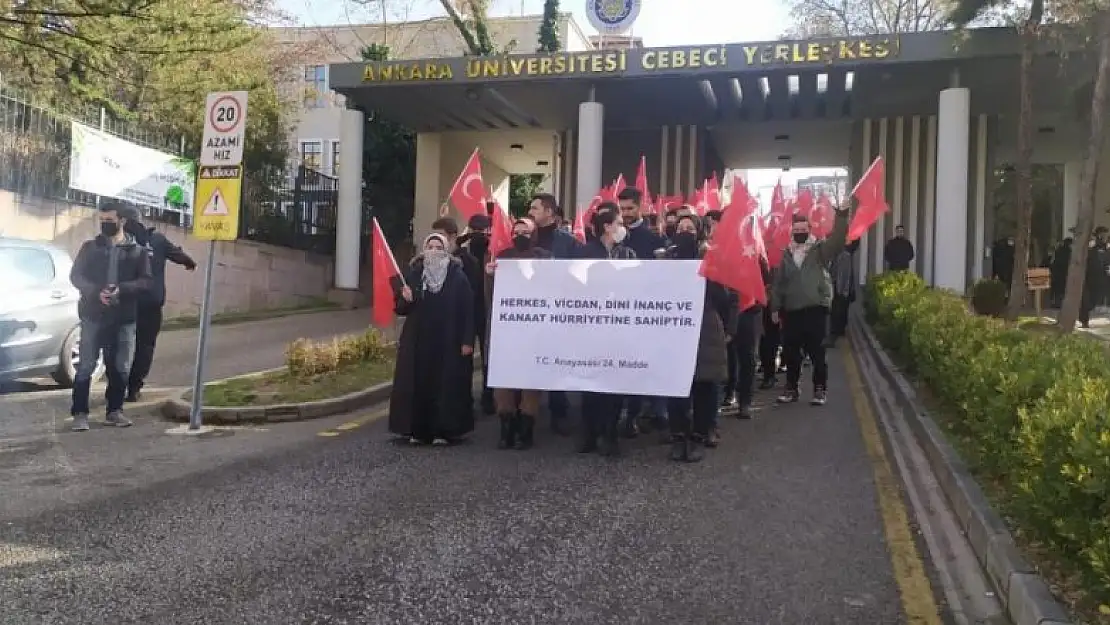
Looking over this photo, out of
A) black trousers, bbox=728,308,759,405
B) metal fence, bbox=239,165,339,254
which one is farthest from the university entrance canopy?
black trousers, bbox=728,308,759,405

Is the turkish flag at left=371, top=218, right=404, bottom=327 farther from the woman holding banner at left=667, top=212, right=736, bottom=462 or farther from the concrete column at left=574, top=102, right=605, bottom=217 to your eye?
the concrete column at left=574, top=102, right=605, bottom=217

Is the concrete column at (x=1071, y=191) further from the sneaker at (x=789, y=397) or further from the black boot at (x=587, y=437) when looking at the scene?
the black boot at (x=587, y=437)

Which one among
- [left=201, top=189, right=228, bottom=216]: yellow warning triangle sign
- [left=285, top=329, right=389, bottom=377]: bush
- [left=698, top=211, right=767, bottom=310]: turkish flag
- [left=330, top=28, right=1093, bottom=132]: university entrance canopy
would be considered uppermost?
[left=330, top=28, right=1093, bottom=132]: university entrance canopy

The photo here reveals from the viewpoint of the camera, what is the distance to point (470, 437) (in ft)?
25.2

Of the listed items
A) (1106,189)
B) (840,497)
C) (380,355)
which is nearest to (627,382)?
(840,497)

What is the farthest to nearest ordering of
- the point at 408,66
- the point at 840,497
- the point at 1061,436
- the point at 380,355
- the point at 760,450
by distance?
the point at 408,66 → the point at 380,355 → the point at 760,450 → the point at 840,497 → the point at 1061,436

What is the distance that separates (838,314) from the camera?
14.1 metres

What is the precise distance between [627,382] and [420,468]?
5.26ft

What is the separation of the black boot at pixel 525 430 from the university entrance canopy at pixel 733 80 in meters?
12.8

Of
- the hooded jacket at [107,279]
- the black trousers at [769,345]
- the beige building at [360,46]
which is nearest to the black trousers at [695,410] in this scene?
the black trousers at [769,345]

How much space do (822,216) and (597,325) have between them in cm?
516

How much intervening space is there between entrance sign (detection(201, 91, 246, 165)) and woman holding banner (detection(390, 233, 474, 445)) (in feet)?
6.90

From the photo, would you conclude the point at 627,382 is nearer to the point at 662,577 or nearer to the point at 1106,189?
the point at 662,577

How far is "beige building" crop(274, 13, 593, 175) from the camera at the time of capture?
3641 cm
